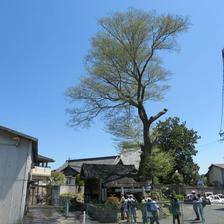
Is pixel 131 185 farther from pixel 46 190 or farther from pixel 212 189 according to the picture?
pixel 212 189

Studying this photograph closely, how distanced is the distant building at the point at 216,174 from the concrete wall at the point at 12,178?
2203 inches

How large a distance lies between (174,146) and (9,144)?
154 feet

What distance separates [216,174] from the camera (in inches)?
2768

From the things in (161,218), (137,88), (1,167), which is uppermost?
(137,88)

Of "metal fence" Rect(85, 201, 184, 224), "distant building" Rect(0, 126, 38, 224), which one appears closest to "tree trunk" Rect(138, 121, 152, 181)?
"metal fence" Rect(85, 201, 184, 224)

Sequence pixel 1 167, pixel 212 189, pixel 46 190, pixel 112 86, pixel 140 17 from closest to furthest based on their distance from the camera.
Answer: pixel 1 167 < pixel 140 17 < pixel 112 86 < pixel 46 190 < pixel 212 189

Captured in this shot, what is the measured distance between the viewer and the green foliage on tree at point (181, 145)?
59281 mm

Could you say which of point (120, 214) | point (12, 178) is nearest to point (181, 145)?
point (120, 214)

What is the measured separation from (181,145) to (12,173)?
1868 inches

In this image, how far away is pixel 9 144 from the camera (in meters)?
17.8

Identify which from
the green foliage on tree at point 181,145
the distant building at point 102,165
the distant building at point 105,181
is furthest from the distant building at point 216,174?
the distant building at point 105,181

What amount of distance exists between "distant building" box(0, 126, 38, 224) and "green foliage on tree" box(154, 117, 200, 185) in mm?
43102

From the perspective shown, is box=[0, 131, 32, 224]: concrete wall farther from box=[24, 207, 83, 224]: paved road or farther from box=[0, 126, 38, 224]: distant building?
box=[24, 207, 83, 224]: paved road

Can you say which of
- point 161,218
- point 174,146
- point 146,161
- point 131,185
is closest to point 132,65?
point 146,161
